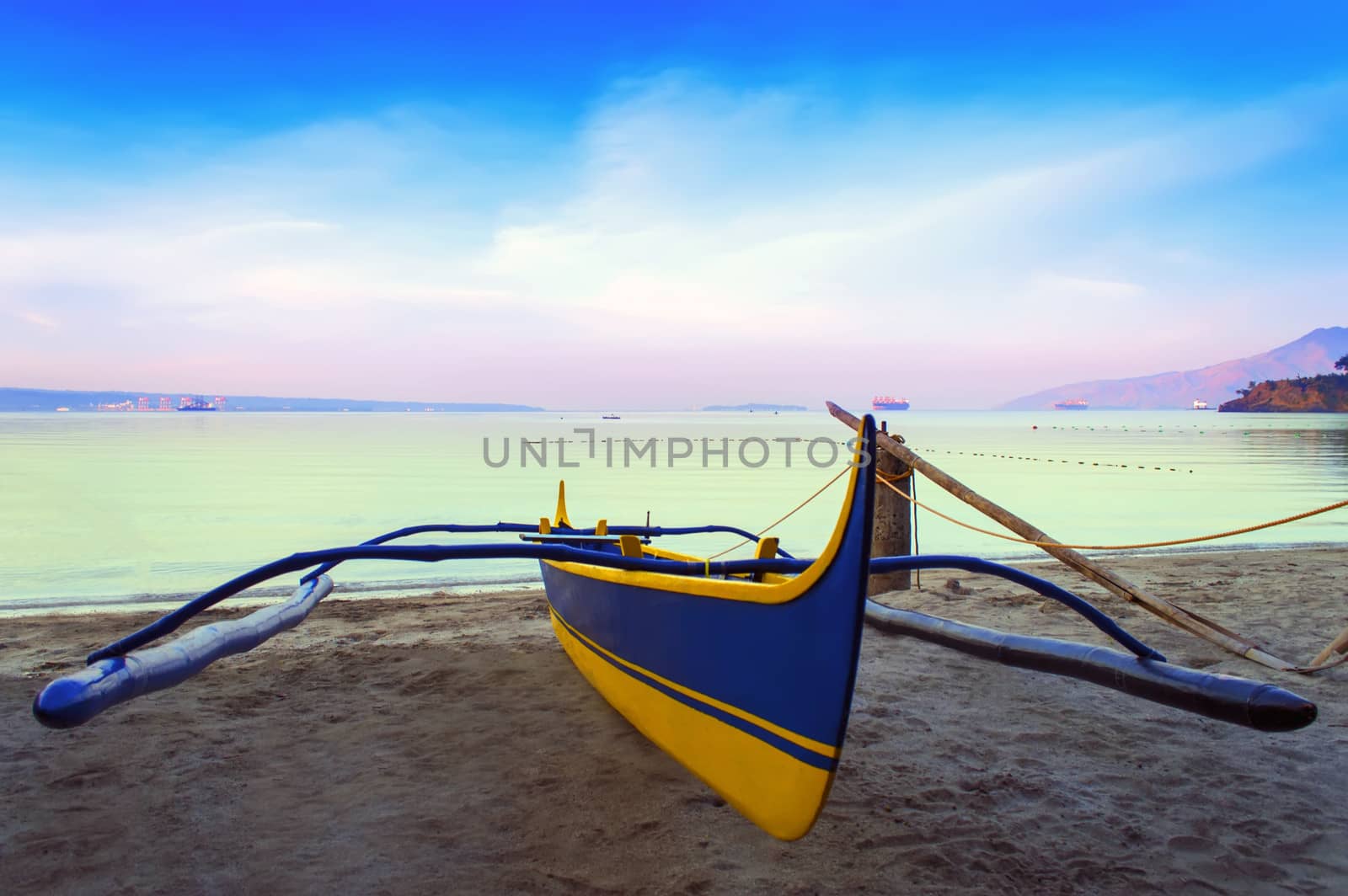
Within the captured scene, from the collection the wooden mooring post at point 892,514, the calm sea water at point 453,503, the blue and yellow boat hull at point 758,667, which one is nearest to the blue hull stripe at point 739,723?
the blue and yellow boat hull at point 758,667

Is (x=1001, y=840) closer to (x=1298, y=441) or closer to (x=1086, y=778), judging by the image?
(x=1086, y=778)

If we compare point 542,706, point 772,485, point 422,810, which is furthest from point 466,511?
point 422,810

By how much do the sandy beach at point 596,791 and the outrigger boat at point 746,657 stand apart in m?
0.40

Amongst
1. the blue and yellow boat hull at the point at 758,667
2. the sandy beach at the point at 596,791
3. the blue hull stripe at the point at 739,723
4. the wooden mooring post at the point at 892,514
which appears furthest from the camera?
the wooden mooring post at the point at 892,514

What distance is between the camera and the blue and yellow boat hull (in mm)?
2742

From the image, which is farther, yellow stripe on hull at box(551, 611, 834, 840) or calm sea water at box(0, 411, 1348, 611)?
calm sea water at box(0, 411, 1348, 611)

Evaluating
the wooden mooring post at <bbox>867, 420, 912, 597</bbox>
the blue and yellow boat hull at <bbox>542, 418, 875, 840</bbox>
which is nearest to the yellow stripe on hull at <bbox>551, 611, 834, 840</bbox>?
the blue and yellow boat hull at <bbox>542, 418, 875, 840</bbox>

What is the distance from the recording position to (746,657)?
3193mm

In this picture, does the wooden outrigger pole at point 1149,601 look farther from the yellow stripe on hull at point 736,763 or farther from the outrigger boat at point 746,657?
the yellow stripe on hull at point 736,763

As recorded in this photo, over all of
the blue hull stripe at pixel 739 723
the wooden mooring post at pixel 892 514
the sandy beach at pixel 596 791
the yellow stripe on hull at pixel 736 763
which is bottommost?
the sandy beach at pixel 596 791

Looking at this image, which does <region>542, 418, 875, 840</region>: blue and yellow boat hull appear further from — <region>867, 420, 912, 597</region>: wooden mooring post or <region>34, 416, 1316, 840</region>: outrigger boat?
<region>867, 420, 912, 597</region>: wooden mooring post

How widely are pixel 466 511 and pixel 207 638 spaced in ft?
43.1

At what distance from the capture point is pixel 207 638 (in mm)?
4059

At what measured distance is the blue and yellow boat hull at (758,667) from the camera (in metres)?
2.74
